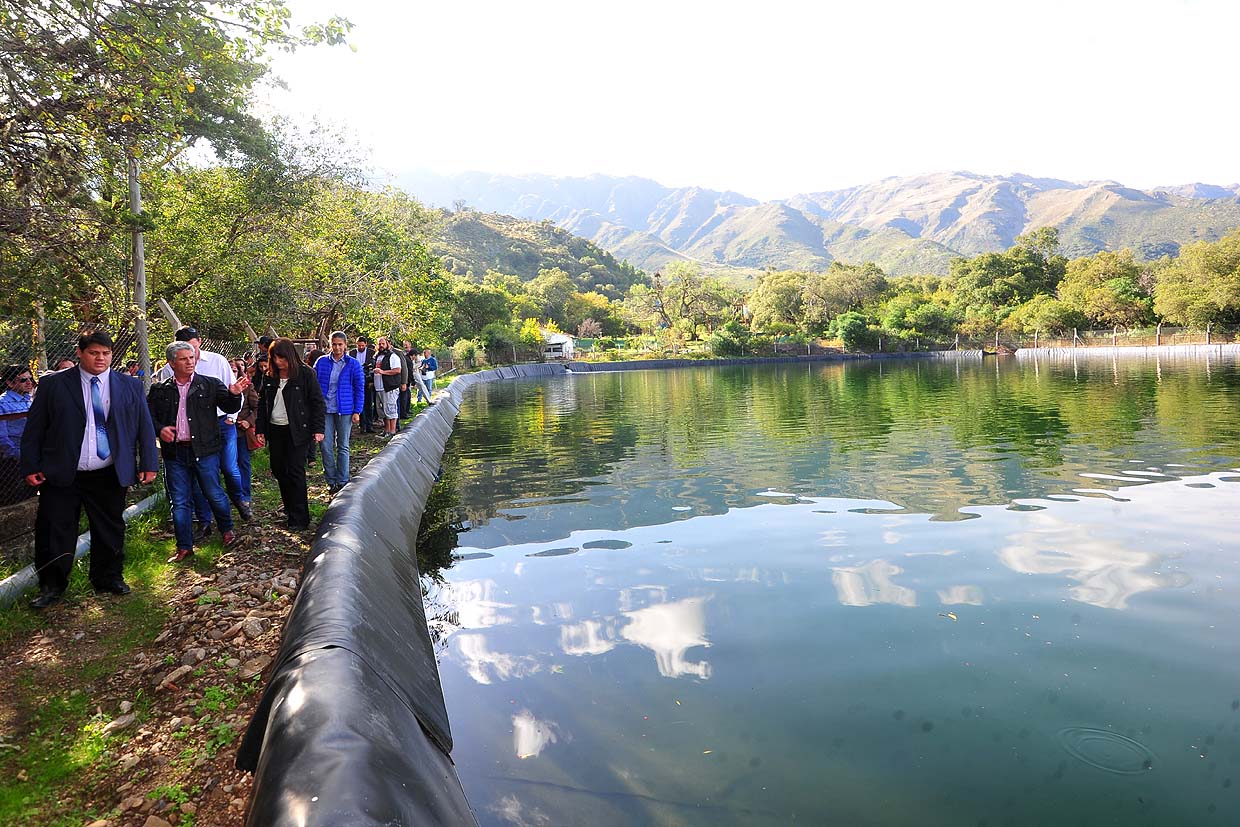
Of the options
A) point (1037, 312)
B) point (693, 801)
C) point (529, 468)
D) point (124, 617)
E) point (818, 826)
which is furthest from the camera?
point (1037, 312)

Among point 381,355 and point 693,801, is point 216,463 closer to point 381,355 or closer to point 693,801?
point 693,801

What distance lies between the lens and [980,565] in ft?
22.8

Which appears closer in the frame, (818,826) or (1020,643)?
(818,826)

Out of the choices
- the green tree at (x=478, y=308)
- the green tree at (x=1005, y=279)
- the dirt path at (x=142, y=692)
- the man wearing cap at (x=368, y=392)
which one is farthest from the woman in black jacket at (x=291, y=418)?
the green tree at (x=1005, y=279)

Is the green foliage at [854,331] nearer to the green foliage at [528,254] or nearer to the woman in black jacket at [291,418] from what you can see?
the green foliage at [528,254]

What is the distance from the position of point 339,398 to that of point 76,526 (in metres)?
3.62

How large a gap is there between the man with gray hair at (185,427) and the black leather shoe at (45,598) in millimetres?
987

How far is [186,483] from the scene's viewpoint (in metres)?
6.51

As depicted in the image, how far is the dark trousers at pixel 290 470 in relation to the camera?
23.8 feet

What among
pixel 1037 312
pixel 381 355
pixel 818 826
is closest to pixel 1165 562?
pixel 818 826

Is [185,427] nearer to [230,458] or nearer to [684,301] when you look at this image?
[230,458]

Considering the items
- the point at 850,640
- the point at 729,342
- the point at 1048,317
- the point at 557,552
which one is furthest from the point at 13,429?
the point at 1048,317

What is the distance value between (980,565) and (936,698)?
9.36 feet

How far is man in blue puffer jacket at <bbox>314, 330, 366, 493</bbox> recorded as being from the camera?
881cm
